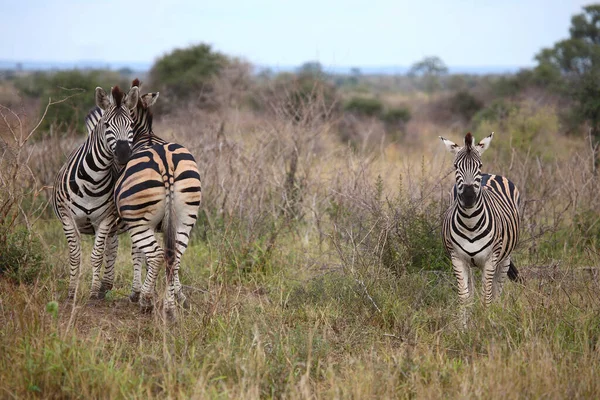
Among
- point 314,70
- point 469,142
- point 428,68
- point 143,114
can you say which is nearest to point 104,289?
point 143,114

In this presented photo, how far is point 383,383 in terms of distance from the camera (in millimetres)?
4301

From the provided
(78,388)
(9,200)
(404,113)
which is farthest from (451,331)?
(404,113)

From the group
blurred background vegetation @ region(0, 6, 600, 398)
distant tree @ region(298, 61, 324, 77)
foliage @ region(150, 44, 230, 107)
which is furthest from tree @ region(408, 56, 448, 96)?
blurred background vegetation @ region(0, 6, 600, 398)

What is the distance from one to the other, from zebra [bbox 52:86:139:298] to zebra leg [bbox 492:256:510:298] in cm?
361

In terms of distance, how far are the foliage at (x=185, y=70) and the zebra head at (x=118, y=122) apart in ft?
51.6

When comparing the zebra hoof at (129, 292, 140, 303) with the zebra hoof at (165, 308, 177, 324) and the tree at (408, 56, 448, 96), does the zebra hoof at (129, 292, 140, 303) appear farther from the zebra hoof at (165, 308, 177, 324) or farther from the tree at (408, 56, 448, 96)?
the tree at (408, 56, 448, 96)

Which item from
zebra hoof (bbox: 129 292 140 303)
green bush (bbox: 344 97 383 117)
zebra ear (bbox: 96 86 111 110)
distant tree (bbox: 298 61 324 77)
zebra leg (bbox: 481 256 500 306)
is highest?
distant tree (bbox: 298 61 324 77)

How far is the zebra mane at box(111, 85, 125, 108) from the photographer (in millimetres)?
5559

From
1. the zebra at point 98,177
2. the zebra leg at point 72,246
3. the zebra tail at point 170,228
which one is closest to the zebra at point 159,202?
the zebra tail at point 170,228

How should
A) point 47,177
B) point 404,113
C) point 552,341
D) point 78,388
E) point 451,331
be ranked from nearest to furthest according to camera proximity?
point 78,388
point 552,341
point 451,331
point 47,177
point 404,113

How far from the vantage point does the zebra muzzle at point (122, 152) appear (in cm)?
548

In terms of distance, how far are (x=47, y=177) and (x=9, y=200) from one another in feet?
12.2

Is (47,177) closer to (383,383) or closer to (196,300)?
(196,300)

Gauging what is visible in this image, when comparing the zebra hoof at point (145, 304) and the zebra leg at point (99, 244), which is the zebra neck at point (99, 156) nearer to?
the zebra leg at point (99, 244)
